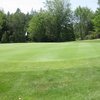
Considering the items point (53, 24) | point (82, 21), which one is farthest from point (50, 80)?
point (82, 21)

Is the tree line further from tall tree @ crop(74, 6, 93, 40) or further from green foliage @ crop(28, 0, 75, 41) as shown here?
tall tree @ crop(74, 6, 93, 40)

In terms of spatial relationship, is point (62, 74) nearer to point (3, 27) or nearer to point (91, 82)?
point (91, 82)

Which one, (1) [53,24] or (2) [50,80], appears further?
(1) [53,24]

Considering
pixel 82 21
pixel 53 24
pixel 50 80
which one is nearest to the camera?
pixel 50 80

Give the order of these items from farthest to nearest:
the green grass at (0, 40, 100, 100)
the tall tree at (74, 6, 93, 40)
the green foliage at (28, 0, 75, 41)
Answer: the tall tree at (74, 6, 93, 40) → the green foliage at (28, 0, 75, 41) → the green grass at (0, 40, 100, 100)

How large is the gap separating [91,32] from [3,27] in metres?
21.9

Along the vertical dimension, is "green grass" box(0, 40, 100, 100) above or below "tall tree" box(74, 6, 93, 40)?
below

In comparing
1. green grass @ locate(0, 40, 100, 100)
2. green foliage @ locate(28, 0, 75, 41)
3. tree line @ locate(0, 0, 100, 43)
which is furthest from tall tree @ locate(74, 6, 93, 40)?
green grass @ locate(0, 40, 100, 100)

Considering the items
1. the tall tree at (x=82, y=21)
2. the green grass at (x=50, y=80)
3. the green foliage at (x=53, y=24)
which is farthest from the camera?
the tall tree at (x=82, y=21)

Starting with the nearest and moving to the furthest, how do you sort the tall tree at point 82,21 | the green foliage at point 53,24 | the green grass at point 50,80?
the green grass at point 50,80 < the green foliage at point 53,24 < the tall tree at point 82,21

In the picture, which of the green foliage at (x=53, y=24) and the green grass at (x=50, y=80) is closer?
the green grass at (x=50, y=80)

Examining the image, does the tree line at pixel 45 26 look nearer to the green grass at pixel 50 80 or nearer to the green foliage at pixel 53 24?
the green foliage at pixel 53 24

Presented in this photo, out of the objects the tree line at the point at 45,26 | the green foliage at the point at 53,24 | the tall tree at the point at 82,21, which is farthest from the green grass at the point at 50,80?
the tall tree at the point at 82,21

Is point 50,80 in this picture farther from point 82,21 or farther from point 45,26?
point 82,21
